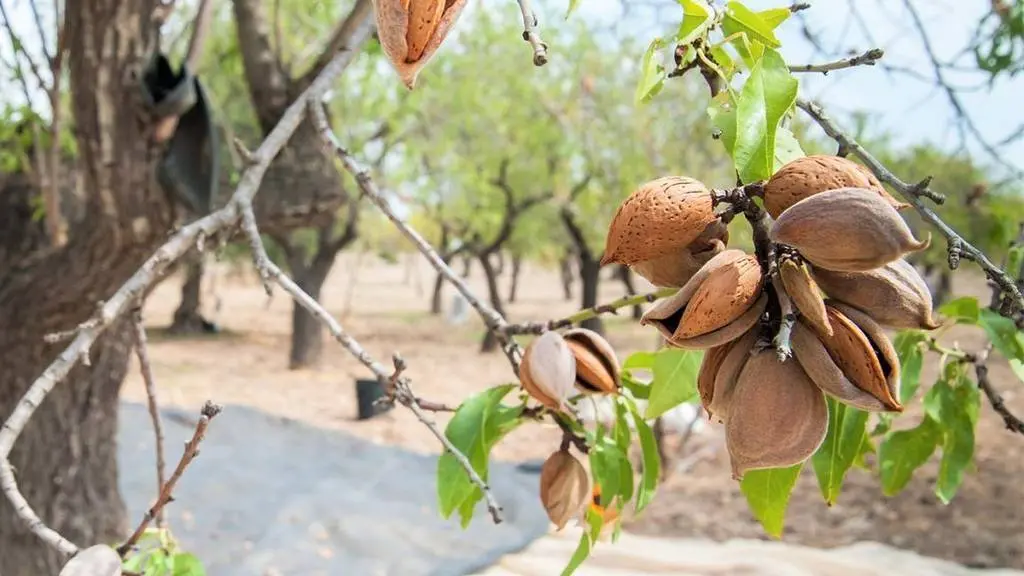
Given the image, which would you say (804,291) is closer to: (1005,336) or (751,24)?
(751,24)

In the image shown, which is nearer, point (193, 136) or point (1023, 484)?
point (193, 136)

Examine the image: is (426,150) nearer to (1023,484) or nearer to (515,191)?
(515,191)

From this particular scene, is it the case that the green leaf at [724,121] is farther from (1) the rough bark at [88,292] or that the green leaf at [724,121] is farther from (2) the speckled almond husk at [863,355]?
(1) the rough bark at [88,292]

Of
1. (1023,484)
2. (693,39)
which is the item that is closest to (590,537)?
(693,39)

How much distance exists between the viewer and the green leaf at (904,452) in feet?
4.58

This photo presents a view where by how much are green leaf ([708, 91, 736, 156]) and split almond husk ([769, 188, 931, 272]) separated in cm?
13

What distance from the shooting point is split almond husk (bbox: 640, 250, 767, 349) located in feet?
2.04

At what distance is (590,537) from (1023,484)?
258 inches

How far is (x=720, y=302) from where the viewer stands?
0.62 metres

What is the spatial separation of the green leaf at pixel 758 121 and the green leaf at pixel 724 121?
3 centimetres

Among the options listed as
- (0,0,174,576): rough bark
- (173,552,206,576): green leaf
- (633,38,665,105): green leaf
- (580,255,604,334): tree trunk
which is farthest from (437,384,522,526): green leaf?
(580,255,604,334): tree trunk

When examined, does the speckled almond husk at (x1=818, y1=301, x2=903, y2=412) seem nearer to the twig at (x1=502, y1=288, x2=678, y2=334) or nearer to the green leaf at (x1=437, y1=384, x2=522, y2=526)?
the twig at (x1=502, y1=288, x2=678, y2=334)

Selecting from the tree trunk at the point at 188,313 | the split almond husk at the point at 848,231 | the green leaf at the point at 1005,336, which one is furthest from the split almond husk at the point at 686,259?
the tree trunk at the point at 188,313

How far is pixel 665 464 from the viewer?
5992 millimetres
